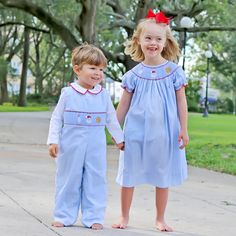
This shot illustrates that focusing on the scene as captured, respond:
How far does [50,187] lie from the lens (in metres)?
6.93

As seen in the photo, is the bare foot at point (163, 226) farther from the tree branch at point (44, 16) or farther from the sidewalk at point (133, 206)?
the tree branch at point (44, 16)

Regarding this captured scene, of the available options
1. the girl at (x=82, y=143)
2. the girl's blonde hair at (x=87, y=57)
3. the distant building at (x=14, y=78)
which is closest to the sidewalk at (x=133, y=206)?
the girl at (x=82, y=143)

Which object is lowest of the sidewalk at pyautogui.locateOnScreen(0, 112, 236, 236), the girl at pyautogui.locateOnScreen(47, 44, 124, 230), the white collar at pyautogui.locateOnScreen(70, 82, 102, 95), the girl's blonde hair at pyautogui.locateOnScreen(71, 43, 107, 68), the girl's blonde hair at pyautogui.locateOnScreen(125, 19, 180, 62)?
the sidewalk at pyautogui.locateOnScreen(0, 112, 236, 236)

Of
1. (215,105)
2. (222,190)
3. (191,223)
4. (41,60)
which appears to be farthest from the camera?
(41,60)

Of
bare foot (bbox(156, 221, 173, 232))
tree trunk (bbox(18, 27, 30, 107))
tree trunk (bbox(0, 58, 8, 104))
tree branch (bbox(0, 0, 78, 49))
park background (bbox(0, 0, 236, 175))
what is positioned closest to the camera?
bare foot (bbox(156, 221, 173, 232))

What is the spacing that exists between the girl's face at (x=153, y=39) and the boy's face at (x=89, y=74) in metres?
0.42

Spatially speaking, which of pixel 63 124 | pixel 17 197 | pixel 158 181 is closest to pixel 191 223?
pixel 158 181

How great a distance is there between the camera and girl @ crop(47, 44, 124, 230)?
4691 millimetres

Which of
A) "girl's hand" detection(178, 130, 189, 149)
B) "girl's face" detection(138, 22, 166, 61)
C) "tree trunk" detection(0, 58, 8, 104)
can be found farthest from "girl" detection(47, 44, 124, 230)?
"tree trunk" detection(0, 58, 8, 104)

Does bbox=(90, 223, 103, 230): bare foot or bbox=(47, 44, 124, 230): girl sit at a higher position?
bbox=(47, 44, 124, 230): girl

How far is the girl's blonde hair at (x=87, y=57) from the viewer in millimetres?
4719

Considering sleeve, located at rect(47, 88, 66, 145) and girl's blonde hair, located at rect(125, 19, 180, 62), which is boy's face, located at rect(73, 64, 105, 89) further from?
girl's blonde hair, located at rect(125, 19, 180, 62)

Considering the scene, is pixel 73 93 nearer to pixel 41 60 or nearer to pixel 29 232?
pixel 29 232

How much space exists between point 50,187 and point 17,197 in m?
0.84
